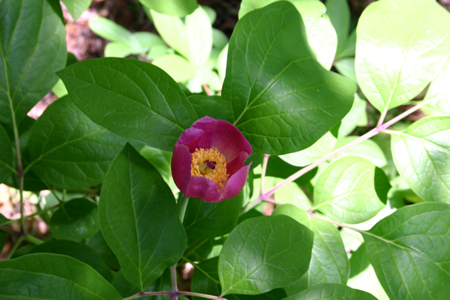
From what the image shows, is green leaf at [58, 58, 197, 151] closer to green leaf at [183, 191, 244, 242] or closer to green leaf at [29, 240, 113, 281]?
green leaf at [183, 191, 244, 242]

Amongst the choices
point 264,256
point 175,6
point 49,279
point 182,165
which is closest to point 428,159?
point 264,256

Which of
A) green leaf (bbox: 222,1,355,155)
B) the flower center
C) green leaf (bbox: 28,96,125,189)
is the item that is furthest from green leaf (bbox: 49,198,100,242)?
green leaf (bbox: 222,1,355,155)

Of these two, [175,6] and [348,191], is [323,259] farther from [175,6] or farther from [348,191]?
[175,6]

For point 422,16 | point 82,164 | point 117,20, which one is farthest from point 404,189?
point 117,20

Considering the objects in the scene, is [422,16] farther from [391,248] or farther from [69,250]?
[69,250]

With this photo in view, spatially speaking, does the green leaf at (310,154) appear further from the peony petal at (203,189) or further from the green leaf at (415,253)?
the peony petal at (203,189)

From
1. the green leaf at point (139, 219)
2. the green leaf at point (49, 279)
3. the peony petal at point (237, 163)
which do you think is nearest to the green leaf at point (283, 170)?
the peony petal at point (237, 163)
